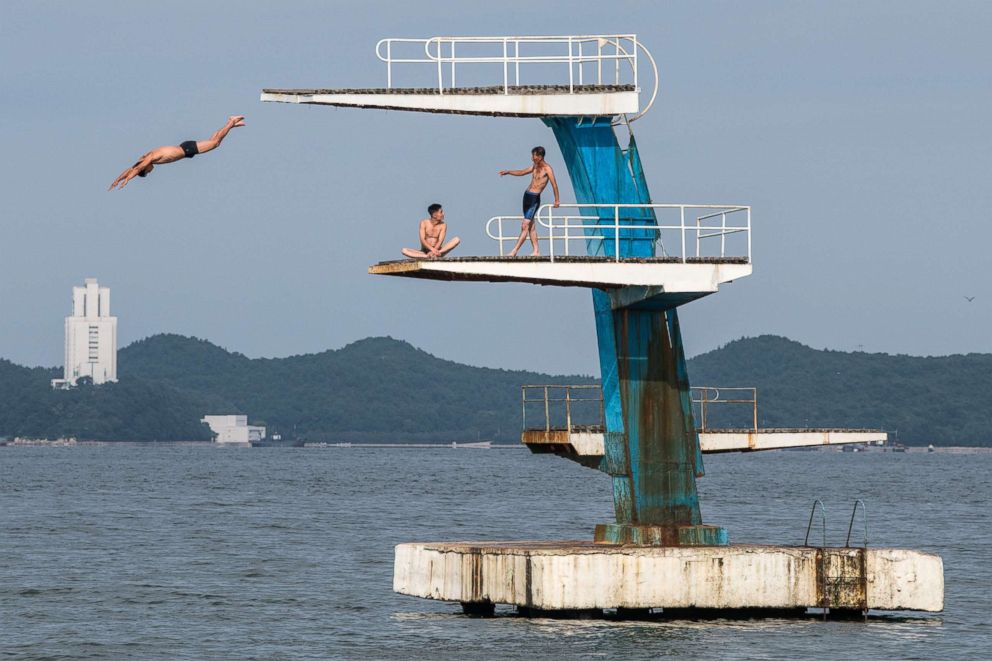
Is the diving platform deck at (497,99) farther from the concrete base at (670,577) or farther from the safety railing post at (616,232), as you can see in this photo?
the concrete base at (670,577)

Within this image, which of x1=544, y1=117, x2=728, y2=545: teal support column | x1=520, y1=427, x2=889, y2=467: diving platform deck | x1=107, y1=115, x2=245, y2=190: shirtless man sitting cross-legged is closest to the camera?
x1=107, y1=115, x2=245, y2=190: shirtless man sitting cross-legged

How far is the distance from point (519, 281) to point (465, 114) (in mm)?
3206

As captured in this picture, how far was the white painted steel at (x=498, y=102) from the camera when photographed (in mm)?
30359

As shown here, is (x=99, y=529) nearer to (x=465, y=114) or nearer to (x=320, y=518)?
(x=320, y=518)

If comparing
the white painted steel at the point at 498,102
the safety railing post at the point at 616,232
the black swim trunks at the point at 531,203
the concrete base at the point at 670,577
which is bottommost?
the concrete base at the point at 670,577

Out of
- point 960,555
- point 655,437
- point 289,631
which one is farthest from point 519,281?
point 960,555

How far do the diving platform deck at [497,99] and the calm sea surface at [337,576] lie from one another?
29.0 feet

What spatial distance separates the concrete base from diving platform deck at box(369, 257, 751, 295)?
453 centimetres

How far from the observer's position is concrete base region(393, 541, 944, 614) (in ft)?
98.7

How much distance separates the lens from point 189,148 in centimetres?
2389

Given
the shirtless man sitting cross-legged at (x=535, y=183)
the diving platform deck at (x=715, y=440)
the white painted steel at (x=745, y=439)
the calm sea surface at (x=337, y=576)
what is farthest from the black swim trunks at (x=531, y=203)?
the calm sea surface at (x=337, y=576)

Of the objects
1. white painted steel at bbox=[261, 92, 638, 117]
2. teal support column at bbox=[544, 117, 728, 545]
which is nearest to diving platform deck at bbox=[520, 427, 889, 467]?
teal support column at bbox=[544, 117, 728, 545]

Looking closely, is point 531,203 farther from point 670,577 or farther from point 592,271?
point 670,577

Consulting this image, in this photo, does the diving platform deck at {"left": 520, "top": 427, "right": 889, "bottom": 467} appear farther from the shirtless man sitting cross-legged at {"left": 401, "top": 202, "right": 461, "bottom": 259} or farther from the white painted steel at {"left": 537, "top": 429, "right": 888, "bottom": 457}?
the shirtless man sitting cross-legged at {"left": 401, "top": 202, "right": 461, "bottom": 259}
